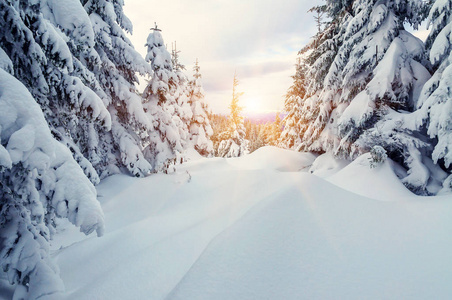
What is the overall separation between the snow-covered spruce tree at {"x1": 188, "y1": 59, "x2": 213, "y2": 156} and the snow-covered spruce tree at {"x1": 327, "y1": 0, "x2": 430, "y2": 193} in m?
15.9

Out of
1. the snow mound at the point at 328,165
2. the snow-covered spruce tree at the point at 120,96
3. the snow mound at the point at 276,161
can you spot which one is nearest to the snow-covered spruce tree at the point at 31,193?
the snow-covered spruce tree at the point at 120,96

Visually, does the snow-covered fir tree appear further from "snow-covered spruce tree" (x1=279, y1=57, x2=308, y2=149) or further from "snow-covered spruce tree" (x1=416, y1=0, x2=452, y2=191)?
"snow-covered spruce tree" (x1=279, y1=57, x2=308, y2=149)

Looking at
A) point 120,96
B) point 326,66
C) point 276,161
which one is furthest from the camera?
point 276,161

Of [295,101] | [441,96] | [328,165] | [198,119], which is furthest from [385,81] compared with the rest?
[198,119]

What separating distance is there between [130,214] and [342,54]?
1207 cm

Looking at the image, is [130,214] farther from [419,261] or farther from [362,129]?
[362,129]

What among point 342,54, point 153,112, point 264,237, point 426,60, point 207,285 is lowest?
point 207,285

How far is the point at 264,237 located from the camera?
352 centimetres

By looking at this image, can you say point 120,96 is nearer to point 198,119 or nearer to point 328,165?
point 328,165

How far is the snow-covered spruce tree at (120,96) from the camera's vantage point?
427 inches

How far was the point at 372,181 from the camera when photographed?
25.2 ft

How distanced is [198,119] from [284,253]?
22.1 meters

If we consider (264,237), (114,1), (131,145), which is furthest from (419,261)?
(114,1)

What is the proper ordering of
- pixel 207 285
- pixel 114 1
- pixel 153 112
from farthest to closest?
1. pixel 153 112
2. pixel 114 1
3. pixel 207 285
